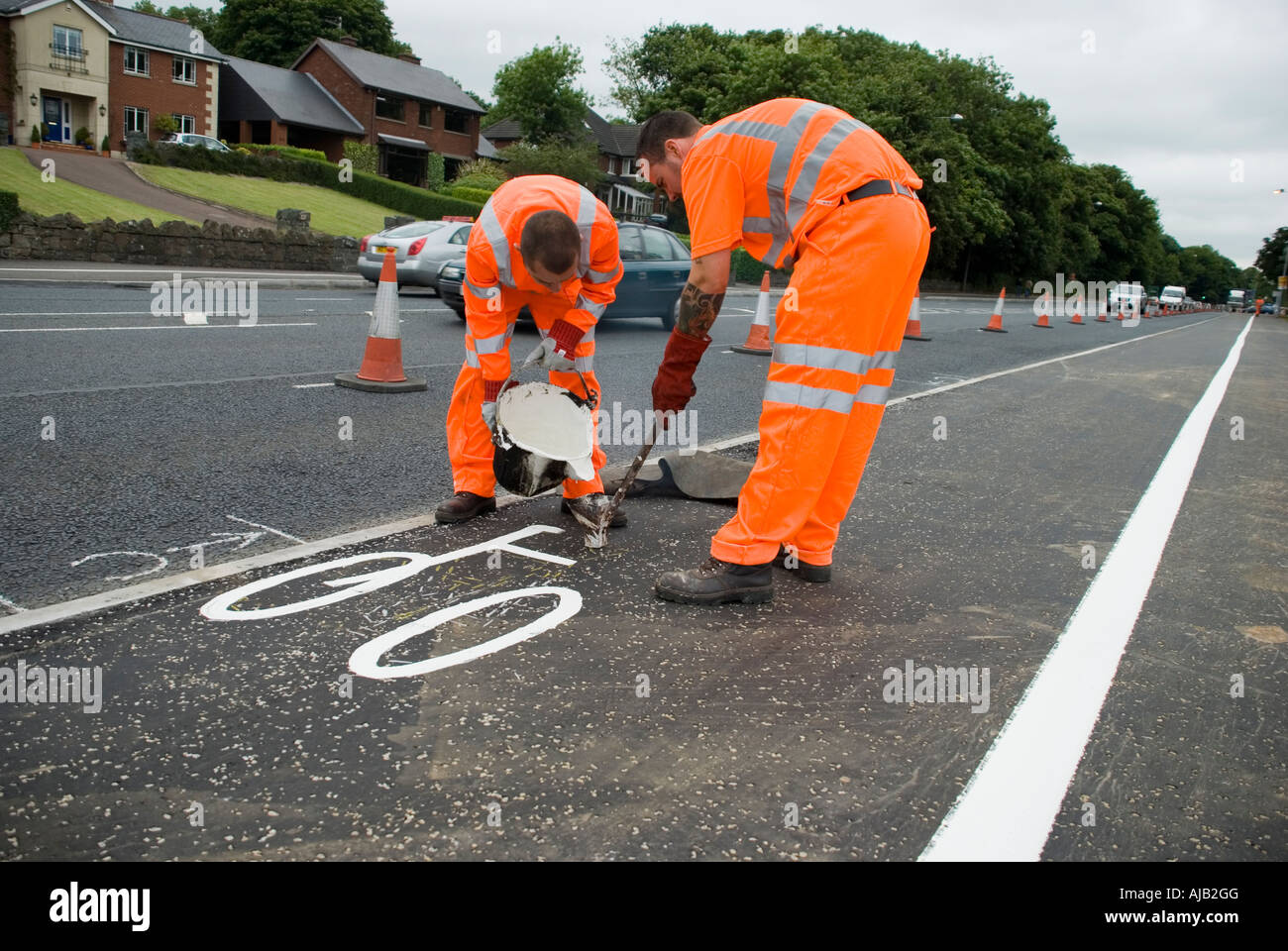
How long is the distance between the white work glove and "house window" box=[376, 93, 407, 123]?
57.0m

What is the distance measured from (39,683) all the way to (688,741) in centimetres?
171

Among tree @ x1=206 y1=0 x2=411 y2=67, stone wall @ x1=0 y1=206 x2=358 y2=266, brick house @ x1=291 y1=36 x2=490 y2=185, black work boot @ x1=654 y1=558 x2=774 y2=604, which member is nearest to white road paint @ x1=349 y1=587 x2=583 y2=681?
black work boot @ x1=654 y1=558 x2=774 y2=604

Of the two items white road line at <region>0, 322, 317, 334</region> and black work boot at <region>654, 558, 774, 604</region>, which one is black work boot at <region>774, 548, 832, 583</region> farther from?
white road line at <region>0, 322, 317, 334</region>

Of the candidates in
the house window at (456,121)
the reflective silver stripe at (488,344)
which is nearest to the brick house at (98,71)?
the house window at (456,121)

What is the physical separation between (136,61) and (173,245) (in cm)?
3564

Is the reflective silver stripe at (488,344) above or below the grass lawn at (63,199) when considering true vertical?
below

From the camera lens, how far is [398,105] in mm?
57000

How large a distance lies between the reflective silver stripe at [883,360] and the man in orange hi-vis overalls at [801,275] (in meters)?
0.01

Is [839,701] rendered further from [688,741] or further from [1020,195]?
[1020,195]

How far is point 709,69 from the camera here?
52531mm

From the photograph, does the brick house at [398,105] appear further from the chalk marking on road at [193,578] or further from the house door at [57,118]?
the chalk marking on road at [193,578]

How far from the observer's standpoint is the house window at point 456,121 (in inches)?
2341

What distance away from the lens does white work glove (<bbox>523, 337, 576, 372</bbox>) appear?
4395mm
